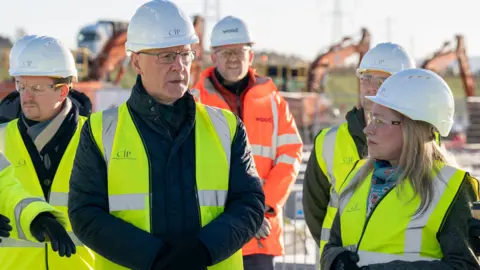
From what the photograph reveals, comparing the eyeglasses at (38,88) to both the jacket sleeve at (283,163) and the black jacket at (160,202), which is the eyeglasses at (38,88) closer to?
the black jacket at (160,202)

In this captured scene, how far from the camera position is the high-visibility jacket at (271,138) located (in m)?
6.81

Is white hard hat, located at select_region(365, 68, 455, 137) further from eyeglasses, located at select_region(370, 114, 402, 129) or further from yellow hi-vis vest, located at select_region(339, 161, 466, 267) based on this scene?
→ yellow hi-vis vest, located at select_region(339, 161, 466, 267)

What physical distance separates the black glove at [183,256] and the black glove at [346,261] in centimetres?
57

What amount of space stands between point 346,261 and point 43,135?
2055mm

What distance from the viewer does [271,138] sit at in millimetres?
6969

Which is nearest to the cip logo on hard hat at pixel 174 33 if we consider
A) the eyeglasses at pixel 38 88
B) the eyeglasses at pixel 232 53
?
the eyeglasses at pixel 38 88

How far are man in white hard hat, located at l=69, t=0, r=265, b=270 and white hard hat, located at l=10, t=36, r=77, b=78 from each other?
1.09m

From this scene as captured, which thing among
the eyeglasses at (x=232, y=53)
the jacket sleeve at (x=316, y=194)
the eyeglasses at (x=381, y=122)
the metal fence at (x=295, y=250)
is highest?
the eyeglasses at (x=232, y=53)

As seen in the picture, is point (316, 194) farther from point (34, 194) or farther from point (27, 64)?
point (27, 64)

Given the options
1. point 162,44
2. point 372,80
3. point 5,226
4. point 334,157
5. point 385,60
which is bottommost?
point 334,157

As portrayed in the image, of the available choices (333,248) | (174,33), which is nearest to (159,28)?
(174,33)

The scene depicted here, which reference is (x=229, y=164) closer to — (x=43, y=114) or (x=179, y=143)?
(x=179, y=143)

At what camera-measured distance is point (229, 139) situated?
471 cm

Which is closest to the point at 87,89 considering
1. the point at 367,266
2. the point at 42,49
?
the point at 42,49
